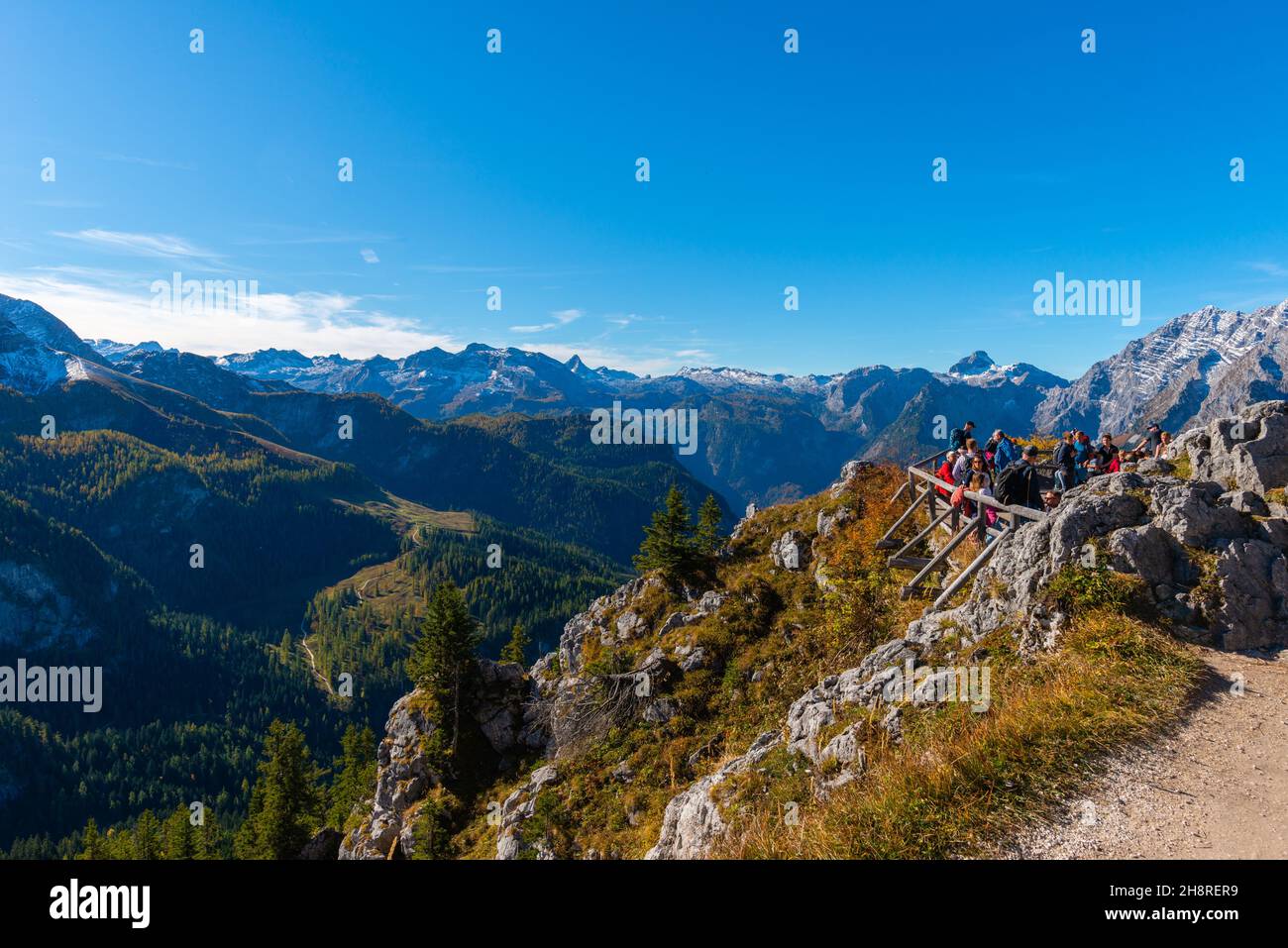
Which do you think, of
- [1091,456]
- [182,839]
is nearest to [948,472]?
[1091,456]

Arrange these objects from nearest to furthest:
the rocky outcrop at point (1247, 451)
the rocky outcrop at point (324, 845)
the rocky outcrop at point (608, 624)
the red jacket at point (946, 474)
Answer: the rocky outcrop at point (1247, 451), the red jacket at point (946, 474), the rocky outcrop at point (608, 624), the rocky outcrop at point (324, 845)

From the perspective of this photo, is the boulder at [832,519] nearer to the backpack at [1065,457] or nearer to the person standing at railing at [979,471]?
the person standing at railing at [979,471]

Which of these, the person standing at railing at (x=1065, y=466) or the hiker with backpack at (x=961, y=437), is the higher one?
the hiker with backpack at (x=961, y=437)

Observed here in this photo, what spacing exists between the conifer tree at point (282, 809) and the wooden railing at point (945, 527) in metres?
59.7

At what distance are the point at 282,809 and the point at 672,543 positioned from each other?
163ft

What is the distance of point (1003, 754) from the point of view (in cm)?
835

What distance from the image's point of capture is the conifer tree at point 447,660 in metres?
34.2

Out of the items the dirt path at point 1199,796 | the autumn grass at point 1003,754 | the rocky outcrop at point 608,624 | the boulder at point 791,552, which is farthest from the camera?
the rocky outcrop at point 608,624

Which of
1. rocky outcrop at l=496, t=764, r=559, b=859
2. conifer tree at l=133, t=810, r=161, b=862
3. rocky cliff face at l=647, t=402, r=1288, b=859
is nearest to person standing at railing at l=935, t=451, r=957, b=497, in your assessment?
rocky cliff face at l=647, t=402, r=1288, b=859

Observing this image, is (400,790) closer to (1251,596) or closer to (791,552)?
(791,552)

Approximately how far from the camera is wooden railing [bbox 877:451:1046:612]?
14.5 metres

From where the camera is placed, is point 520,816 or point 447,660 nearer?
point 520,816
